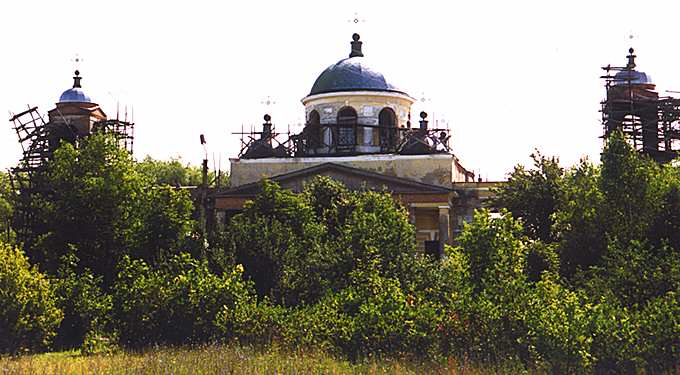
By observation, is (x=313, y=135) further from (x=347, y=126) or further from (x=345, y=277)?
(x=345, y=277)

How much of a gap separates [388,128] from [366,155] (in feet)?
7.40

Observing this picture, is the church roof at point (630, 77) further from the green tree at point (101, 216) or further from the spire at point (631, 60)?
the green tree at point (101, 216)

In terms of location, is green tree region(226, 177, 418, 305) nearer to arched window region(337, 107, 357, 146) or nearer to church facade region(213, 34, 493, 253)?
church facade region(213, 34, 493, 253)

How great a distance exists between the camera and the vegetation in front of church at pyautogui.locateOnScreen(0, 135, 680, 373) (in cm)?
1811

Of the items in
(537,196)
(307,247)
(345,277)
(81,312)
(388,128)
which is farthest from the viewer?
(388,128)

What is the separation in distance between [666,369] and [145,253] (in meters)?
14.1

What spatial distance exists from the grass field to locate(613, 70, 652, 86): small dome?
2580cm

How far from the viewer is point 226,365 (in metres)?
17.5

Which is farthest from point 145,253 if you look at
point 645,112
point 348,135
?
point 645,112

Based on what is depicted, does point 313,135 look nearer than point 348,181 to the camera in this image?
No

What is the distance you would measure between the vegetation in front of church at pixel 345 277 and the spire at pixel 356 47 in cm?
1533

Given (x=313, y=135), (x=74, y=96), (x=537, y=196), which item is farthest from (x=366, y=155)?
(x=74, y=96)

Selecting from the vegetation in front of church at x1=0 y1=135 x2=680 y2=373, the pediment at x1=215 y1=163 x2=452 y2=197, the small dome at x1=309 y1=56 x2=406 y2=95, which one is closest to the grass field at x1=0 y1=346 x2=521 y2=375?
the vegetation in front of church at x1=0 y1=135 x2=680 y2=373

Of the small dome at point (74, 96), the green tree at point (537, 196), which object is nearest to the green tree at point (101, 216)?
the green tree at point (537, 196)
